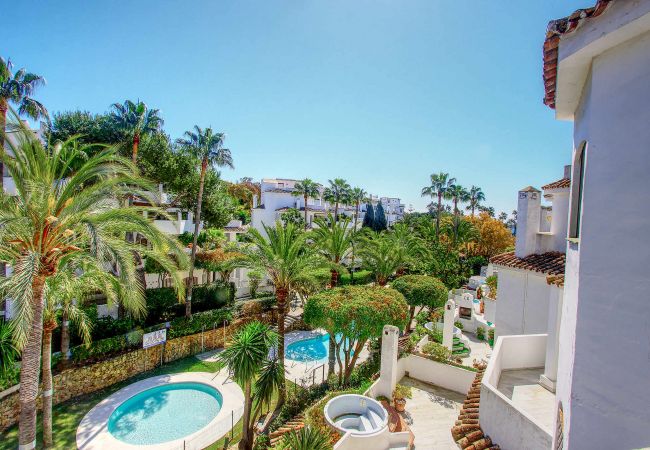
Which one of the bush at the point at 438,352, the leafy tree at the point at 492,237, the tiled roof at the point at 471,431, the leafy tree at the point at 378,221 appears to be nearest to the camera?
the tiled roof at the point at 471,431

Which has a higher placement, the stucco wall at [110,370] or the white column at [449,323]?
the white column at [449,323]

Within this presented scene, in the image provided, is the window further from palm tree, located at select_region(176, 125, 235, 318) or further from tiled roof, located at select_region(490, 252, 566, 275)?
palm tree, located at select_region(176, 125, 235, 318)

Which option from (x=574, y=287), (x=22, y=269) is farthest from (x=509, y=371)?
(x=22, y=269)

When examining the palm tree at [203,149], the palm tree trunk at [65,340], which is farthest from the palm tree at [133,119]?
the palm tree trunk at [65,340]

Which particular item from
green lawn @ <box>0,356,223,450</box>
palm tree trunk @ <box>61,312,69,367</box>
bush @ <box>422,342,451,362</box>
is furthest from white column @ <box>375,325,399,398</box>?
palm tree trunk @ <box>61,312,69,367</box>

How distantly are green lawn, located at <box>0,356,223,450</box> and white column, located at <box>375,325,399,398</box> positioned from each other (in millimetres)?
6872

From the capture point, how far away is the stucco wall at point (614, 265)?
3.27 metres

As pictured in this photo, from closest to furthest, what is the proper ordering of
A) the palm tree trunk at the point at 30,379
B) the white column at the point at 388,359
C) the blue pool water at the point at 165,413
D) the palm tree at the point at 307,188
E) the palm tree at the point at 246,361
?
the palm tree trunk at the point at 30,379
the palm tree at the point at 246,361
the blue pool water at the point at 165,413
the white column at the point at 388,359
the palm tree at the point at 307,188

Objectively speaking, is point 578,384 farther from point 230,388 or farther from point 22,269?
point 230,388

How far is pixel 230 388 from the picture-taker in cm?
1800

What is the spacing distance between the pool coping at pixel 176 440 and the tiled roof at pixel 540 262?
1327 cm

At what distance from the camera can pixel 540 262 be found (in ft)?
41.0

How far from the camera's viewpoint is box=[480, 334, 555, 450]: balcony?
5.98 m

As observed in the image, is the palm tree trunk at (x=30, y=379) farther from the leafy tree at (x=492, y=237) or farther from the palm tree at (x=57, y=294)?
the leafy tree at (x=492, y=237)
